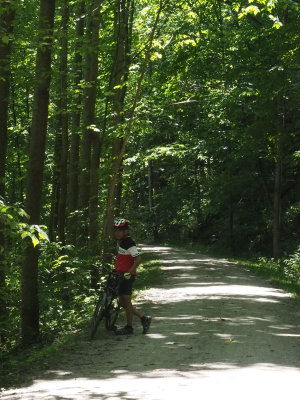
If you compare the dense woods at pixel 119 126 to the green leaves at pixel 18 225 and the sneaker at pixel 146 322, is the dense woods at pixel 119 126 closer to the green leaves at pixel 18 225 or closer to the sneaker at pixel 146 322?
the green leaves at pixel 18 225

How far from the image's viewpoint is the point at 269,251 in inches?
1297

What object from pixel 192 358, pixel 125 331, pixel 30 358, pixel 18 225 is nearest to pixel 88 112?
pixel 125 331

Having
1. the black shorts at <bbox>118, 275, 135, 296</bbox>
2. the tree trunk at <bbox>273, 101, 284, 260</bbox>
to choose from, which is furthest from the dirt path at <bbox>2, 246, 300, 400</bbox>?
the tree trunk at <bbox>273, 101, 284, 260</bbox>

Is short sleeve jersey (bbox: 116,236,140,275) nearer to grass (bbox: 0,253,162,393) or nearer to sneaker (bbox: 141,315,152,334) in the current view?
sneaker (bbox: 141,315,152,334)

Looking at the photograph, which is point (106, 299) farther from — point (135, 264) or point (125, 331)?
point (135, 264)

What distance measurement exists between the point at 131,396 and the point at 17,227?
2307mm

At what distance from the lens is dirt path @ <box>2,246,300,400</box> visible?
6434mm

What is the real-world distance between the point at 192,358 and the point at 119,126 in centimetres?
980

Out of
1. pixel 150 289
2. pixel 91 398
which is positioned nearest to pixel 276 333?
pixel 91 398

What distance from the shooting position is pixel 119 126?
16.8 meters

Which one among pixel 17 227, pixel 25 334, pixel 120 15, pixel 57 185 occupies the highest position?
pixel 120 15

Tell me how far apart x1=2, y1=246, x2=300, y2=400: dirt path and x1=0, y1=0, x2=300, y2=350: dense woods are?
1791mm

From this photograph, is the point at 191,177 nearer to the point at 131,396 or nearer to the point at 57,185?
the point at 57,185

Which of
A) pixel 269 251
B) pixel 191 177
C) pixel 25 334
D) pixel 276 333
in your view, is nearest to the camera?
pixel 276 333
